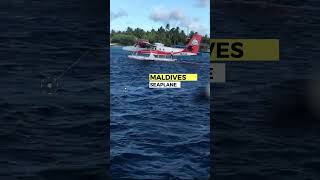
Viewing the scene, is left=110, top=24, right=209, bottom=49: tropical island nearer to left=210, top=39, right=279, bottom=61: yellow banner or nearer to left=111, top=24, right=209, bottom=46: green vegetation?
left=111, top=24, right=209, bottom=46: green vegetation

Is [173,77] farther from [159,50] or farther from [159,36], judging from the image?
[159,36]

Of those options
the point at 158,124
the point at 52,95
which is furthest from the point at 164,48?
the point at 52,95

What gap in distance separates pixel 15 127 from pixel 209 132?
2.54 m

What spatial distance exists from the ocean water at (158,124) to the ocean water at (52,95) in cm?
21

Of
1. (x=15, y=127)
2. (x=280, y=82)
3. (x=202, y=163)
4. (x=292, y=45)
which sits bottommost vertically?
(x=202, y=163)

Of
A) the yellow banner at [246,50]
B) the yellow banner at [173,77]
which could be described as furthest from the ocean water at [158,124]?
the yellow banner at [246,50]

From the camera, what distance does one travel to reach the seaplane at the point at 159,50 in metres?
7.07

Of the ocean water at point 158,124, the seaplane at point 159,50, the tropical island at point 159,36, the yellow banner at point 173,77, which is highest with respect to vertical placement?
the tropical island at point 159,36

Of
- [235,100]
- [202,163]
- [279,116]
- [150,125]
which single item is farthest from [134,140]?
[279,116]

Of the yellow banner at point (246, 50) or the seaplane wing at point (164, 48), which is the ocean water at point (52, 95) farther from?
the yellow banner at point (246, 50)

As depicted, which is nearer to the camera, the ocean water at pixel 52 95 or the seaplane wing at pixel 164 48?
the ocean water at pixel 52 95

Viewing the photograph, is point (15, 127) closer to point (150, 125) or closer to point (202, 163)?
point (150, 125)

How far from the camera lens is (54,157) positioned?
23.0ft

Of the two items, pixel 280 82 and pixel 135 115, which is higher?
pixel 280 82
